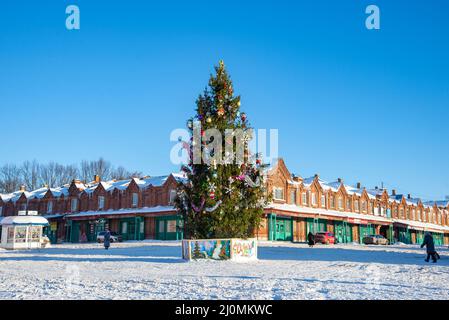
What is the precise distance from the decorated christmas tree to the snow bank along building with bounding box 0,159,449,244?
55.0ft

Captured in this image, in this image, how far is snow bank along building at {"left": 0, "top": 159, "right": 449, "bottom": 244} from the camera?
42938 mm

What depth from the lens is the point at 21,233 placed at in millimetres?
34000

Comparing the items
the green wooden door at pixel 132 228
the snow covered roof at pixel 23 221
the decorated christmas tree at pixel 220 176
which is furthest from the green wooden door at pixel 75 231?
the decorated christmas tree at pixel 220 176

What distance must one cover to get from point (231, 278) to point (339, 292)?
12.2ft

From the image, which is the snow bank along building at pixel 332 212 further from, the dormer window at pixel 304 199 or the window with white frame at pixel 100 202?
the window with white frame at pixel 100 202

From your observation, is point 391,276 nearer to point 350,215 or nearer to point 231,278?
point 231,278

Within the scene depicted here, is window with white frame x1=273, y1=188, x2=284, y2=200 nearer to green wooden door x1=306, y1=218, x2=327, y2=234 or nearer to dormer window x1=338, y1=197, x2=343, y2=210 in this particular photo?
green wooden door x1=306, y1=218, x2=327, y2=234

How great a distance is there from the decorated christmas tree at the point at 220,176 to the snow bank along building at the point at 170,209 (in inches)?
660

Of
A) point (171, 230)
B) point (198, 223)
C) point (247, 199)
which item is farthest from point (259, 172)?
point (171, 230)

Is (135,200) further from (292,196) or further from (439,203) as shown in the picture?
(439,203)

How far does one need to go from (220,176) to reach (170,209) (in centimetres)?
2228
